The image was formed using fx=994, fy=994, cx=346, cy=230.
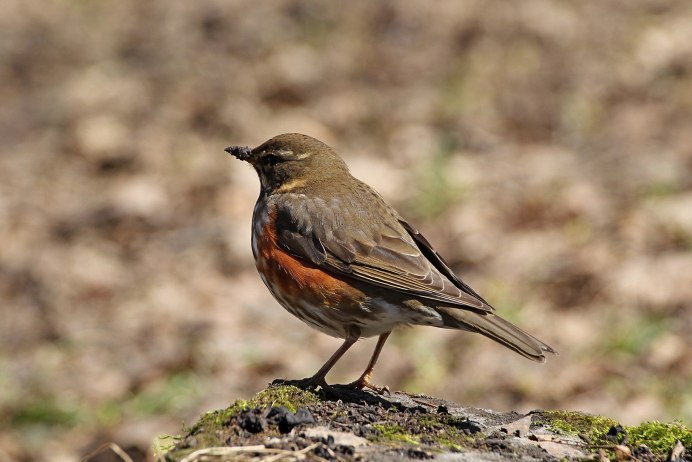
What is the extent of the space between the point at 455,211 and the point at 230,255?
2405 mm

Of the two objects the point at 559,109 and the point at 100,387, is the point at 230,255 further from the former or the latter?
the point at 559,109

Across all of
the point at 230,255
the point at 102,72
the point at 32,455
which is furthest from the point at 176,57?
the point at 32,455

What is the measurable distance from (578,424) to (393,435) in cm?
100

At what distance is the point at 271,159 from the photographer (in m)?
6.40

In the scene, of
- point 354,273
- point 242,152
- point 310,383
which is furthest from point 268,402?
point 242,152

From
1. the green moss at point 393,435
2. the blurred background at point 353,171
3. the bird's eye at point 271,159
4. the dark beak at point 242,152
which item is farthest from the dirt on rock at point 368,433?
the blurred background at point 353,171

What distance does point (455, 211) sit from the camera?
10.5 meters

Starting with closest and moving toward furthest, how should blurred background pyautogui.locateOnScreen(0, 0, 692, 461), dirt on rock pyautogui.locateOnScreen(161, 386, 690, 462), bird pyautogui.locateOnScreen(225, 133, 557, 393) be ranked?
dirt on rock pyautogui.locateOnScreen(161, 386, 690, 462) < bird pyautogui.locateOnScreen(225, 133, 557, 393) < blurred background pyautogui.locateOnScreen(0, 0, 692, 461)

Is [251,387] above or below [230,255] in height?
below

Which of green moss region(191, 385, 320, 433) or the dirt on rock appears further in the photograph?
green moss region(191, 385, 320, 433)

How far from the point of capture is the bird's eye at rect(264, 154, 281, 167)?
251 inches

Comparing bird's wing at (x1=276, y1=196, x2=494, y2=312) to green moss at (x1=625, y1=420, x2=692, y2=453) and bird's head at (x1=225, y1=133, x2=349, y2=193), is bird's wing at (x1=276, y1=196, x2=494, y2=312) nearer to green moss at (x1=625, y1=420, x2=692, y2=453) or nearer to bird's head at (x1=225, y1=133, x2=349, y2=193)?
bird's head at (x1=225, y1=133, x2=349, y2=193)

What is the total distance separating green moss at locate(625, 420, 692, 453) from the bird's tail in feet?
1.84

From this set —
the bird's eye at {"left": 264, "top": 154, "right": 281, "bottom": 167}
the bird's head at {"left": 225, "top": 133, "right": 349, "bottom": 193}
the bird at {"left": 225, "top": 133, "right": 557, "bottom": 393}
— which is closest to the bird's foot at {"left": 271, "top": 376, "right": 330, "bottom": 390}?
the bird at {"left": 225, "top": 133, "right": 557, "bottom": 393}
